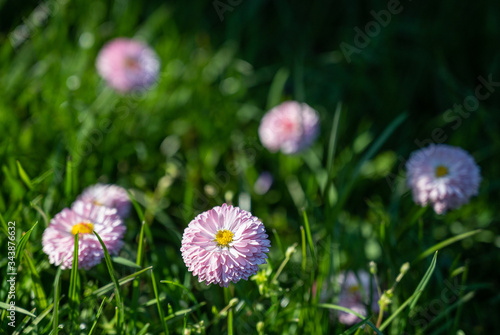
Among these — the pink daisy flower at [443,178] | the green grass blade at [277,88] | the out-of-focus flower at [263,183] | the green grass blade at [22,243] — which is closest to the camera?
the green grass blade at [22,243]

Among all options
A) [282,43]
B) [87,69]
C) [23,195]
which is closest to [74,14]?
[87,69]

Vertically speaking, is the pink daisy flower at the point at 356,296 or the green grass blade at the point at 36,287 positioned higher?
the green grass blade at the point at 36,287

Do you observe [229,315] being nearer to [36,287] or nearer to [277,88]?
[36,287]

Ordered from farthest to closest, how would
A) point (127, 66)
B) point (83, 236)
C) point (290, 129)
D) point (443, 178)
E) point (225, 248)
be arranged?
point (127, 66) → point (290, 129) → point (443, 178) → point (83, 236) → point (225, 248)

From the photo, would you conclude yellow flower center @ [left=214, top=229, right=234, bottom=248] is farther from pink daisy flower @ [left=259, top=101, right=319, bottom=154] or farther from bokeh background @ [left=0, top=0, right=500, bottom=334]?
pink daisy flower @ [left=259, top=101, right=319, bottom=154]

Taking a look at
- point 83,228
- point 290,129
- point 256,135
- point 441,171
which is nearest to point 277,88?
point 256,135

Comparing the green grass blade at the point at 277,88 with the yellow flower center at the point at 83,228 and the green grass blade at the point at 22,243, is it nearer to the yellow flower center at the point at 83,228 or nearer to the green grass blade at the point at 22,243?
the yellow flower center at the point at 83,228

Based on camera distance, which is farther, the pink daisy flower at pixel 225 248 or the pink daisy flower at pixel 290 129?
the pink daisy flower at pixel 290 129

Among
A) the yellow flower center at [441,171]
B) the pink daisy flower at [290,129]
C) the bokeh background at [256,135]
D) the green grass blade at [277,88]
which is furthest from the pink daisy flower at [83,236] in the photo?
the green grass blade at [277,88]
